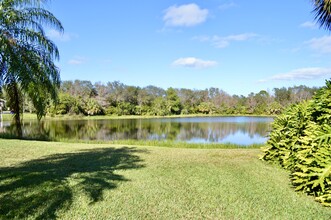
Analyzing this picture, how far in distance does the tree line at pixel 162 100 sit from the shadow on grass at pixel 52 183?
56799 mm

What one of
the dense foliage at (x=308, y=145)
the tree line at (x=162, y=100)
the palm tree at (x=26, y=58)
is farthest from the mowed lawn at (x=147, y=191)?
the tree line at (x=162, y=100)

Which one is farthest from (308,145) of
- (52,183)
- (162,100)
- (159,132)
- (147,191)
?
(162,100)

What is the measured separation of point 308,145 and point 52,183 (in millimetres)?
6047

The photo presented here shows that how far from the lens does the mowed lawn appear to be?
4.54 m

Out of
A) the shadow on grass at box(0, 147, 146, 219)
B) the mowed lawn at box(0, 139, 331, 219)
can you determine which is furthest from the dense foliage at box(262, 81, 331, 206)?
the shadow on grass at box(0, 147, 146, 219)

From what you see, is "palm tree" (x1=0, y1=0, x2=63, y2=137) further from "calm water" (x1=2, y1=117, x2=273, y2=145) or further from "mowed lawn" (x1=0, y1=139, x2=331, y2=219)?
"calm water" (x1=2, y1=117, x2=273, y2=145)

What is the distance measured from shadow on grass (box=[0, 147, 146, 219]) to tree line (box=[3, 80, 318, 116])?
186ft

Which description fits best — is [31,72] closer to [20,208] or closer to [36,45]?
[36,45]

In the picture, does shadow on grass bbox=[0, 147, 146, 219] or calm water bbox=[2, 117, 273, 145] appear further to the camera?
calm water bbox=[2, 117, 273, 145]

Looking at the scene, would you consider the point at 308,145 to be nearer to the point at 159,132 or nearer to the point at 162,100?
the point at 159,132

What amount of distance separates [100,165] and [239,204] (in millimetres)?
4373

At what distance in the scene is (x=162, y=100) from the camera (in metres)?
82.9

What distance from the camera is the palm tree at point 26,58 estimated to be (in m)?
5.69

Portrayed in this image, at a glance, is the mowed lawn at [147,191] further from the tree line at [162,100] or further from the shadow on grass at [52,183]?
the tree line at [162,100]
